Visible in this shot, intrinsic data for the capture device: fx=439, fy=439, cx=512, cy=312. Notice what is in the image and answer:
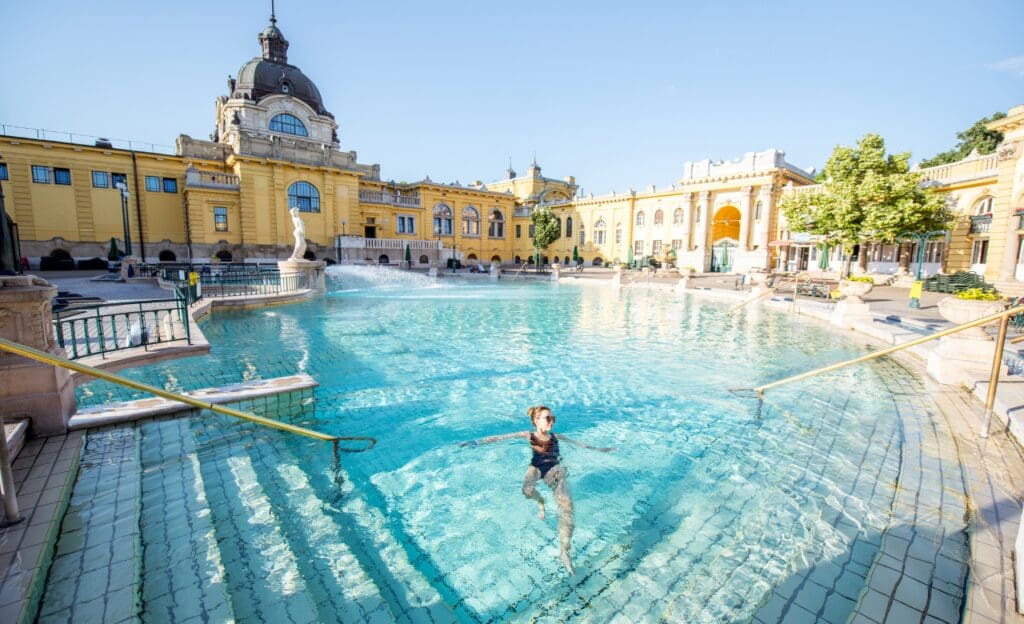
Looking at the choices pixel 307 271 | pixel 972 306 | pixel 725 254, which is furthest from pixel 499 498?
pixel 725 254

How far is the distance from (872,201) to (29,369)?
31.7 metres

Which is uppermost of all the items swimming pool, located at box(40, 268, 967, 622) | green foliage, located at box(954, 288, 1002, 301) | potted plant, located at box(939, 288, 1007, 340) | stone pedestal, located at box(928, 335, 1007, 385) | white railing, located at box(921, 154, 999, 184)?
white railing, located at box(921, 154, 999, 184)

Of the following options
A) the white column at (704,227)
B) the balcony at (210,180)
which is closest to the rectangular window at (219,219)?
the balcony at (210,180)

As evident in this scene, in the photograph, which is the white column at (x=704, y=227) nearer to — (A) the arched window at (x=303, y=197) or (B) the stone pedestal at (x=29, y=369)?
(A) the arched window at (x=303, y=197)

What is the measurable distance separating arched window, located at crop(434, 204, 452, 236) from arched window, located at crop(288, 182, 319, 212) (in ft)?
40.9

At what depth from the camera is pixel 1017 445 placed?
15.9 ft

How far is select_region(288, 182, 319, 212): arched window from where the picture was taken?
33.1m

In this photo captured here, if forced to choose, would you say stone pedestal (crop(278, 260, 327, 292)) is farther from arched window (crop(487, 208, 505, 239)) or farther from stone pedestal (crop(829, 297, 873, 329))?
arched window (crop(487, 208, 505, 239))

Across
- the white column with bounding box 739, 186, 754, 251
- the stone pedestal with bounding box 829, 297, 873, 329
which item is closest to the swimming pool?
the stone pedestal with bounding box 829, 297, 873, 329

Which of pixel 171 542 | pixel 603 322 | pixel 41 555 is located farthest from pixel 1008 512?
pixel 603 322

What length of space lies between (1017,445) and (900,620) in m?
3.91

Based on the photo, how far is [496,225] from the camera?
4991 cm

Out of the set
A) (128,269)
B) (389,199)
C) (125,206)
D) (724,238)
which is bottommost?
(128,269)

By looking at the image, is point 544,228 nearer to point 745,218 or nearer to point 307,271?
point 745,218
